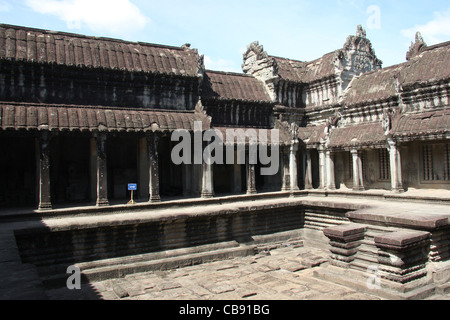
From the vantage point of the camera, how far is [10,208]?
46.8 ft

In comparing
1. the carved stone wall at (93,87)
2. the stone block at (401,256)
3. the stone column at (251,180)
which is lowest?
the stone block at (401,256)

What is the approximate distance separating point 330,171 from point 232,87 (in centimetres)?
605

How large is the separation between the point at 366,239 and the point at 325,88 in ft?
37.4

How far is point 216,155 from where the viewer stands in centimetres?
1717

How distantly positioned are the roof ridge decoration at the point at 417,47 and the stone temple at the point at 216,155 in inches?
2.5

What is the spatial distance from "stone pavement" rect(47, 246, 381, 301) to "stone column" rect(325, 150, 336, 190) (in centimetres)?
571

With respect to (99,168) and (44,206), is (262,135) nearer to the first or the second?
(99,168)

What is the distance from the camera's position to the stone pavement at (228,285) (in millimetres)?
9070

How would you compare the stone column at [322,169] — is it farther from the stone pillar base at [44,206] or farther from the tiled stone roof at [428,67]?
the stone pillar base at [44,206]

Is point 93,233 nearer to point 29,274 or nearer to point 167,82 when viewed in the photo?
point 29,274

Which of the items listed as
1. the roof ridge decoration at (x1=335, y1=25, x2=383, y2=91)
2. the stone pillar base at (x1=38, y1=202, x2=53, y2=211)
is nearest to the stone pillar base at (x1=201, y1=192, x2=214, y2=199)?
the stone pillar base at (x1=38, y1=202, x2=53, y2=211)

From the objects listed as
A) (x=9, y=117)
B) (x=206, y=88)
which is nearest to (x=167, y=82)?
(x=206, y=88)

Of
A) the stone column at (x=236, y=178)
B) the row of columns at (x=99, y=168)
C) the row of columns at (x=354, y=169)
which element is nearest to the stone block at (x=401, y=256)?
A: the row of columns at (x=354, y=169)

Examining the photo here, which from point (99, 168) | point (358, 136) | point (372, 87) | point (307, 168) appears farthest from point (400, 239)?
point (372, 87)
